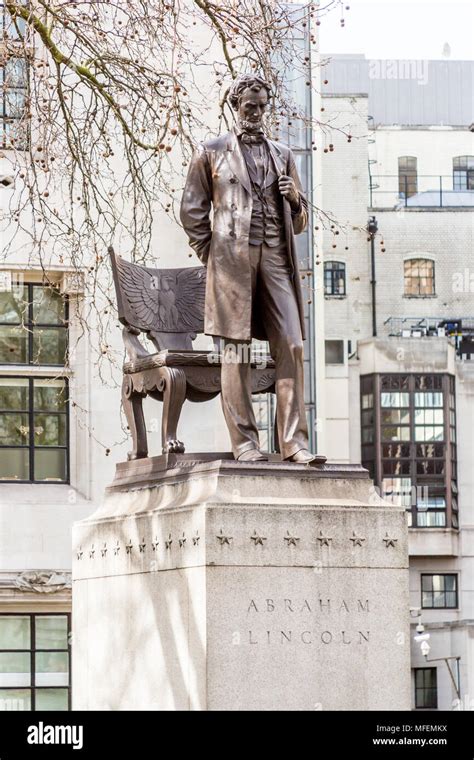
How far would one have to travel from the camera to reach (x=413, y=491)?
185ft

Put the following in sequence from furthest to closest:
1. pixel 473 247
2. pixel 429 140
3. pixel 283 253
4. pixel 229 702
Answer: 1. pixel 429 140
2. pixel 473 247
3. pixel 283 253
4. pixel 229 702

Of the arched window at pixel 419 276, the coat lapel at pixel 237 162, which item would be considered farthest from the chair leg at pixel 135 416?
the arched window at pixel 419 276

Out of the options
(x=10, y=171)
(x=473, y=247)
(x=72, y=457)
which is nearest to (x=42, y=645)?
(x=72, y=457)

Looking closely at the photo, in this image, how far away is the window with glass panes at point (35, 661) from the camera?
2602 cm

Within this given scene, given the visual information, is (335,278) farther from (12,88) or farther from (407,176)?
→ (12,88)

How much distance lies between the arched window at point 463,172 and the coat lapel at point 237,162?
60355 mm

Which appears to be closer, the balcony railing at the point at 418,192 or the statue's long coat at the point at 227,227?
the statue's long coat at the point at 227,227

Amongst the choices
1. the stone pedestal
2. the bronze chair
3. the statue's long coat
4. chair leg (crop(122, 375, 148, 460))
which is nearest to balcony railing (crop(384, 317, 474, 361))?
the bronze chair

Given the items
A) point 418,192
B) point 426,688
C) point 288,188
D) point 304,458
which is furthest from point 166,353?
point 418,192

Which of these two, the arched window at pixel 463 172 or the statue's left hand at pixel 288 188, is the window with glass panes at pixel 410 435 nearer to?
the arched window at pixel 463 172

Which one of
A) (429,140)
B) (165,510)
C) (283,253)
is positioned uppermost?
(429,140)

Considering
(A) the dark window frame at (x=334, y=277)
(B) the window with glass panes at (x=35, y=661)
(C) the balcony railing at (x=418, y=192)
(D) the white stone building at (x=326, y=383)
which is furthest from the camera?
(C) the balcony railing at (x=418, y=192)

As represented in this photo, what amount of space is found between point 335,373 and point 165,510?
4439 centimetres

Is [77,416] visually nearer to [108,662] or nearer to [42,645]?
[42,645]
